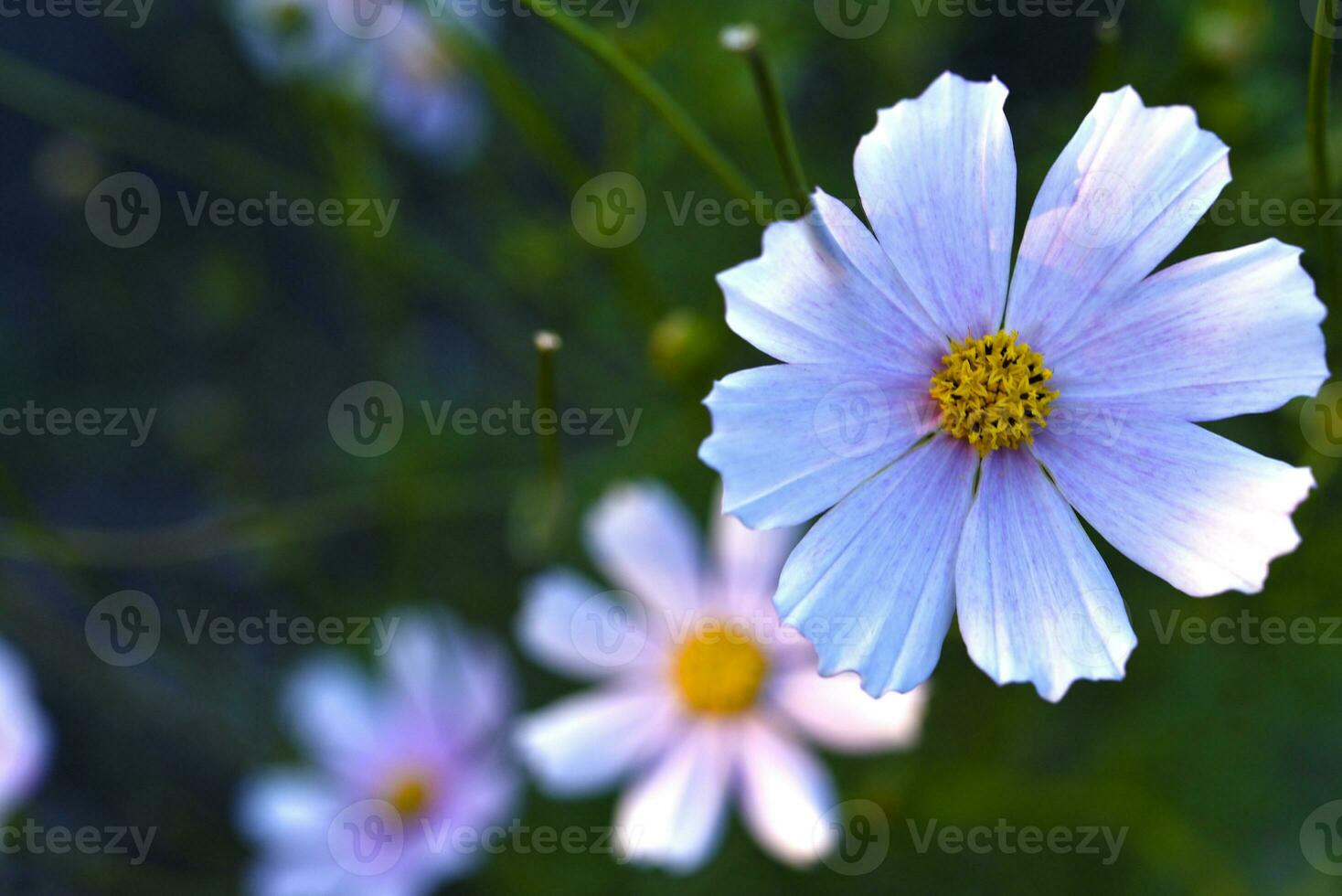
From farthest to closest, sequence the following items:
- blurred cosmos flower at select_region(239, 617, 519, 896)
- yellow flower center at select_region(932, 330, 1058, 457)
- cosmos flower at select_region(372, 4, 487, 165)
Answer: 1. cosmos flower at select_region(372, 4, 487, 165)
2. blurred cosmos flower at select_region(239, 617, 519, 896)
3. yellow flower center at select_region(932, 330, 1058, 457)

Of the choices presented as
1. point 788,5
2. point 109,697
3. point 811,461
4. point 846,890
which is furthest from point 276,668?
point 811,461

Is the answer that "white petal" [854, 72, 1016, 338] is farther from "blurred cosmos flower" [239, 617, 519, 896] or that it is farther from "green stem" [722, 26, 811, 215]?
"blurred cosmos flower" [239, 617, 519, 896]

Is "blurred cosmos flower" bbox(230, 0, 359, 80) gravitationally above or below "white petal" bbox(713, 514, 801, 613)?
above

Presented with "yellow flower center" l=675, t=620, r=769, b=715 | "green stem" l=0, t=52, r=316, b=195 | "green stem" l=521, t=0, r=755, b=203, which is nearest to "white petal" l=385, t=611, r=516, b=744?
"yellow flower center" l=675, t=620, r=769, b=715

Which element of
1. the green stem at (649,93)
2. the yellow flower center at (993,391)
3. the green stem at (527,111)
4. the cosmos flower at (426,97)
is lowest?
the yellow flower center at (993,391)

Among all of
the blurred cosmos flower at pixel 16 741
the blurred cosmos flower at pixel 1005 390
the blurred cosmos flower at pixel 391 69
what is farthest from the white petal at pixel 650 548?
the blurred cosmos flower at pixel 16 741

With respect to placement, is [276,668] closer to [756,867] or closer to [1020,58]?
[756,867]

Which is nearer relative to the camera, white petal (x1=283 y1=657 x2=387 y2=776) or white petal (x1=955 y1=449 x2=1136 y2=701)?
Answer: white petal (x1=955 y1=449 x2=1136 y2=701)

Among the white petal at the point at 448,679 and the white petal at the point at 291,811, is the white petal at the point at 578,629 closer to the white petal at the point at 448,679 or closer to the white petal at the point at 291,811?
the white petal at the point at 448,679

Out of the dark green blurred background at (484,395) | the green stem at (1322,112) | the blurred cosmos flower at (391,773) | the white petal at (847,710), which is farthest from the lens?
the blurred cosmos flower at (391,773)
